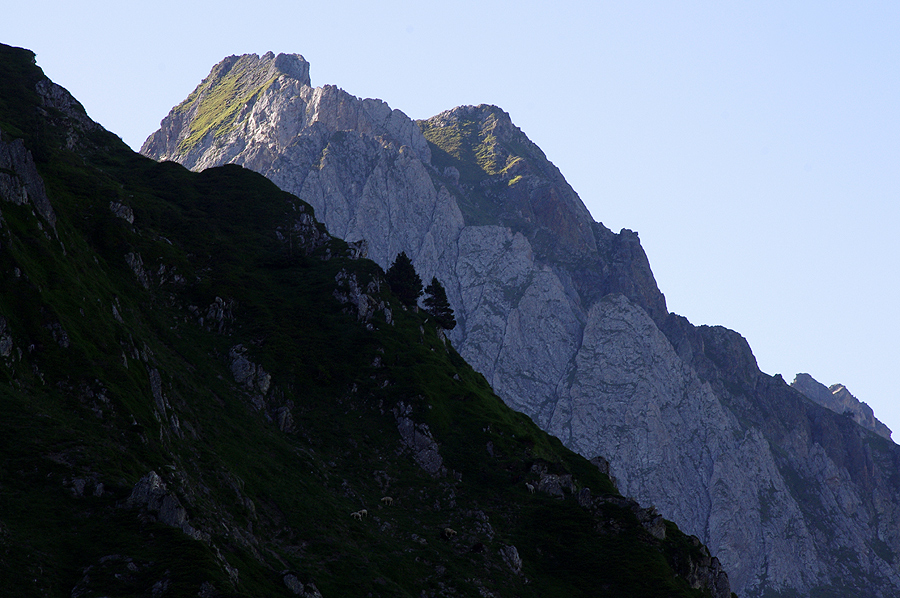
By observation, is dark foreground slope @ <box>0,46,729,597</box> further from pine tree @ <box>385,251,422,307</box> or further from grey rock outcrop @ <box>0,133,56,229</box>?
pine tree @ <box>385,251,422,307</box>

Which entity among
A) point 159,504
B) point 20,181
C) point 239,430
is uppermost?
point 20,181

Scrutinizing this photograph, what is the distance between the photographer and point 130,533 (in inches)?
2196

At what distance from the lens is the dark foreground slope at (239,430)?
57.8 metres

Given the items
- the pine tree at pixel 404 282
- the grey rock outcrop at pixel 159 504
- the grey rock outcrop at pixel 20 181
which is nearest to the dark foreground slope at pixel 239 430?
the grey rock outcrop at pixel 159 504

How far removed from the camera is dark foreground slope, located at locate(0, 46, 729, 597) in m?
57.8

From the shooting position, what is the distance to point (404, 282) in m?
157

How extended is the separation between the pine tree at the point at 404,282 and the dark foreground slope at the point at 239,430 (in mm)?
11592

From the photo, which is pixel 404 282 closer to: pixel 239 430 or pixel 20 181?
pixel 239 430

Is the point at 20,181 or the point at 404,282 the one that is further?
the point at 404,282

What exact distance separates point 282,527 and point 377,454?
82.4 feet

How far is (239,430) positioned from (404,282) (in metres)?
70.5

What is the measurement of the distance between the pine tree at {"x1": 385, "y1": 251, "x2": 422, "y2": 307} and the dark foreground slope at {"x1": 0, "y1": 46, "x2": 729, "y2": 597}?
11.6 m

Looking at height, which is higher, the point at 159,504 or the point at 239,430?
the point at 239,430

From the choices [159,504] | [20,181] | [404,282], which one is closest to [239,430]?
[159,504]
